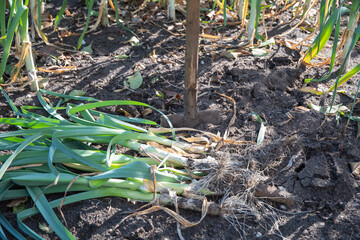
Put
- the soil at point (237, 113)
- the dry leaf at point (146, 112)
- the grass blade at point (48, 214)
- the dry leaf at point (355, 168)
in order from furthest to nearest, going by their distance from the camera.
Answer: the dry leaf at point (146, 112) < the dry leaf at point (355, 168) < the soil at point (237, 113) < the grass blade at point (48, 214)

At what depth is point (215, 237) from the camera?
4.80 ft

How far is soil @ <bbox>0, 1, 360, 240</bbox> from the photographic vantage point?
149 centimetres

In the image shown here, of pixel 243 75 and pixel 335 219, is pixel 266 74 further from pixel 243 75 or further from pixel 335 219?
pixel 335 219

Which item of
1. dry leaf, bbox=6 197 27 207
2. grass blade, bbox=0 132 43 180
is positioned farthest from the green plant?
dry leaf, bbox=6 197 27 207

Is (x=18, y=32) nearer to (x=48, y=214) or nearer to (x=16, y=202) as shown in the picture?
(x=16, y=202)

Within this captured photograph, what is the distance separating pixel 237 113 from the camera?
2105 mm

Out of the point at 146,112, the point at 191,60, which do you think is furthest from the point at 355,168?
the point at 146,112

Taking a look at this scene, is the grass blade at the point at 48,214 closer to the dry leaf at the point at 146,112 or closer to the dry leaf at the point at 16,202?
the dry leaf at the point at 16,202

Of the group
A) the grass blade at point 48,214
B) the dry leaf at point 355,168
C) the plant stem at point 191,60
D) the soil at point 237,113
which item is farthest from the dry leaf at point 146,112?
the dry leaf at point 355,168

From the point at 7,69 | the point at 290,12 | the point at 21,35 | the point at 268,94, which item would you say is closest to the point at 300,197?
the point at 268,94

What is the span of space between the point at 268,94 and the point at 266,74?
0.58 ft

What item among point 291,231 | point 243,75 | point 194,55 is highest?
point 194,55

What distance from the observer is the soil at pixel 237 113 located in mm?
1493

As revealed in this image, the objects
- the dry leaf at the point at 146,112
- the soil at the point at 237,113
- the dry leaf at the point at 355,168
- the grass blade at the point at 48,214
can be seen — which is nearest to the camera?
the grass blade at the point at 48,214
